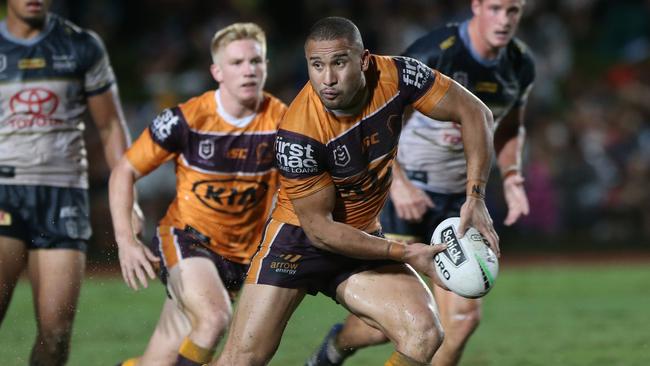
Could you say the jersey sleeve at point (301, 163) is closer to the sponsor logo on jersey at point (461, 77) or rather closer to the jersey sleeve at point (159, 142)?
the jersey sleeve at point (159, 142)

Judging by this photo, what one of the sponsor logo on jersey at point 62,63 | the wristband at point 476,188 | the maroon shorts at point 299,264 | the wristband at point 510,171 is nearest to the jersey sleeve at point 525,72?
the wristband at point 510,171

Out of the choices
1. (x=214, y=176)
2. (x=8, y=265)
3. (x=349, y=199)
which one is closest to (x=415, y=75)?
(x=349, y=199)

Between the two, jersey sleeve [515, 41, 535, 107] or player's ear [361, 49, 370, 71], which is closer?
player's ear [361, 49, 370, 71]

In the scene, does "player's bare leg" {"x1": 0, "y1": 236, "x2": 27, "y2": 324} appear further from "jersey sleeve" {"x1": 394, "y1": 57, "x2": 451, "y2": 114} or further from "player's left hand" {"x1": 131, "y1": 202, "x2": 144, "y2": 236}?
"jersey sleeve" {"x1": 394, "y1": 57, "x2": 451, "y2": 114}

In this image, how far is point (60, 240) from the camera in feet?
23.1

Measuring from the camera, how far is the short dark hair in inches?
216

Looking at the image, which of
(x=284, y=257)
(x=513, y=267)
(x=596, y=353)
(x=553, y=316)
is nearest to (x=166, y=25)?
(x=513, y=267)

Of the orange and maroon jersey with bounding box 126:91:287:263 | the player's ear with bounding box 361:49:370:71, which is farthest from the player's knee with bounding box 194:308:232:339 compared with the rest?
the player's ear with bounding box 361:49:370:71

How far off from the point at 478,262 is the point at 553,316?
5.84m

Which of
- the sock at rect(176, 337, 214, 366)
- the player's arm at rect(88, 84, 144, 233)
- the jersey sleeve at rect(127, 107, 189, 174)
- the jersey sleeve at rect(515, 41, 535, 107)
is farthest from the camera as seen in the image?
the jersey sleeve at rect(515, 41, 535, 107)

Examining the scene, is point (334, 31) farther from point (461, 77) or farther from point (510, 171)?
point (510, 171)

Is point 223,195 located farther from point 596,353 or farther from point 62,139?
point 596,353

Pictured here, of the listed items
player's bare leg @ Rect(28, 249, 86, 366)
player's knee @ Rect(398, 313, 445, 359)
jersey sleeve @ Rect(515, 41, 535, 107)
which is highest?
jersey sleeve @ Rect(515, 41, 535, 107)

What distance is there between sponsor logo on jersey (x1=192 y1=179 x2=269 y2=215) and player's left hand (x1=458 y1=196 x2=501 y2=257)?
1600mm
